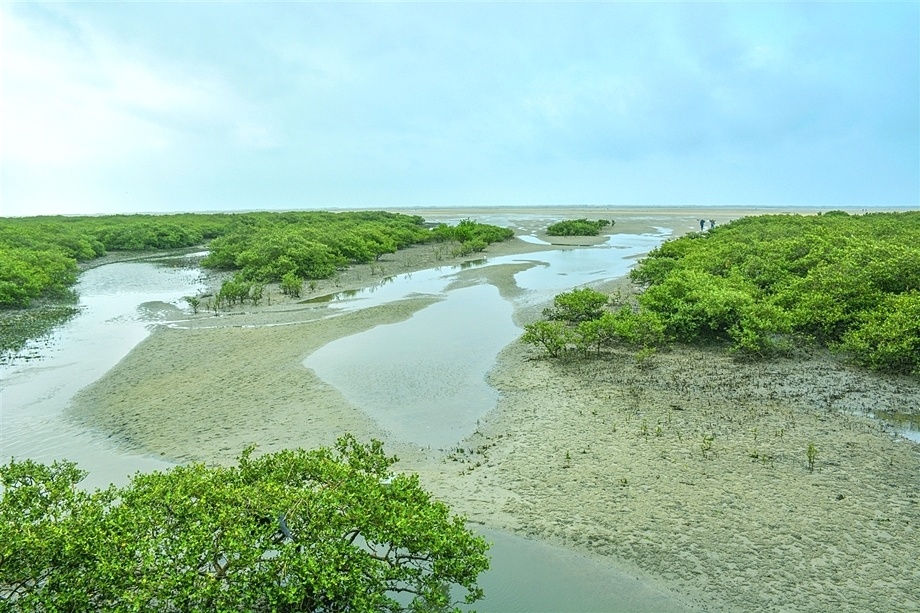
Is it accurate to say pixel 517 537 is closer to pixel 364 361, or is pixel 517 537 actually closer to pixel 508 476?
pixel 508 476

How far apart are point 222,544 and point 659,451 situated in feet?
25.5

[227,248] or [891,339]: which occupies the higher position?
[227,248]

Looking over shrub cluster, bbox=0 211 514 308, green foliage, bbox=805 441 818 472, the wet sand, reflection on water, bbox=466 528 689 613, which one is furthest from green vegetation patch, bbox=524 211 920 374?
shrub cluster, bbox=0 211 514 308

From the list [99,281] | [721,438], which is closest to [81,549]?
[721,438]

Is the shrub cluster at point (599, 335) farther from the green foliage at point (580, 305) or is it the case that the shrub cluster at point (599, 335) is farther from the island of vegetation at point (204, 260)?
the island of vegetation at point (204, 260)

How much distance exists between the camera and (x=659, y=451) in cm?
1057

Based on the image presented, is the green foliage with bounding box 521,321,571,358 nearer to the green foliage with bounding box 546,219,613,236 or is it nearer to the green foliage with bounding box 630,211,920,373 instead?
the green foliage with bounding box 630,211,920,373

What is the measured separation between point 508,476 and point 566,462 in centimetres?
112

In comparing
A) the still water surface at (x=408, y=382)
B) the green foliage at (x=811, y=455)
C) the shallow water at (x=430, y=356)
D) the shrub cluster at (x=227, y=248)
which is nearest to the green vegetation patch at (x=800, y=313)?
the shallow water at (x=430, y=356)

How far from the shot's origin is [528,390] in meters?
14.4

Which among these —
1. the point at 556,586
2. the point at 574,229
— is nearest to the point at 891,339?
the point at 556,586

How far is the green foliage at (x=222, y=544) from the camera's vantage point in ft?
17.1

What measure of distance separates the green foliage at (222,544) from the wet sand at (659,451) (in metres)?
2.96

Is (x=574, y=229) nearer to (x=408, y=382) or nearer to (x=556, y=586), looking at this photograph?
(x=408, y=382)
